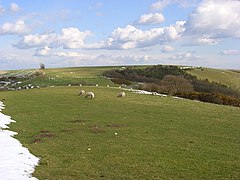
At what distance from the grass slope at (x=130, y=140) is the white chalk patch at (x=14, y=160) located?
17.8 inches

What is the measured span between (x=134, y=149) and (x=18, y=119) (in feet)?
46.1

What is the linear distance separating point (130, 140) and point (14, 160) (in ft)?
23.1

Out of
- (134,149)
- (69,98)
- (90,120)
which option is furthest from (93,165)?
(69,98)

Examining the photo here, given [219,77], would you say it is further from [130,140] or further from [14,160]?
[14,160]

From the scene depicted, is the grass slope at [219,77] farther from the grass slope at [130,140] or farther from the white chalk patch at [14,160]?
the white chalk patch at [14,160]

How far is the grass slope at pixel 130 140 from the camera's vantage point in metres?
14.7

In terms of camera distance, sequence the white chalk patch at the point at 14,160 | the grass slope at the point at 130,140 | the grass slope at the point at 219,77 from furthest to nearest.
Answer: the grass slope at the point at 219,77
the grass slope at the point at 130,140
the white chalk patch at the point at 14,160

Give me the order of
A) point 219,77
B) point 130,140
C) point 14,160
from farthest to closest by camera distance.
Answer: point 219,77 → point 130,140 → point 14,160

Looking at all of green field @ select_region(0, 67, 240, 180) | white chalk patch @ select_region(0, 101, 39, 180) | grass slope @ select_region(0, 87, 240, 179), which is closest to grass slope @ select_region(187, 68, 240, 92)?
grass slope @ select_region(0, 87, 240, 179)

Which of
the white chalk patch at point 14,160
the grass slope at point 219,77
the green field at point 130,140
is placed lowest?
the grass slope at point 219,77

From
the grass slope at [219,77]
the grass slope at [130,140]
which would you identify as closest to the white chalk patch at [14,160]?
the grass slope at [130,140]

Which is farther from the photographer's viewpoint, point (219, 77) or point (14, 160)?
point (219, 77)

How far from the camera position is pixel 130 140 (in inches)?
803

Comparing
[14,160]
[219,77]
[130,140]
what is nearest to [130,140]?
[130,140]
